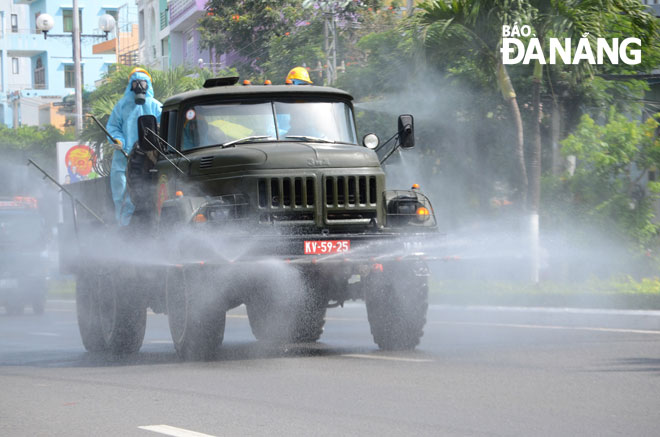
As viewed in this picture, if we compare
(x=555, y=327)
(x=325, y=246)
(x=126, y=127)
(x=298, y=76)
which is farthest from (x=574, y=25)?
(x=325, y=246)

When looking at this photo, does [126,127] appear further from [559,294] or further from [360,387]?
[559,294]

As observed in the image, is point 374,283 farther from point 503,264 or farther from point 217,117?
point 503,264

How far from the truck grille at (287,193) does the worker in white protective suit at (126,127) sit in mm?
2408

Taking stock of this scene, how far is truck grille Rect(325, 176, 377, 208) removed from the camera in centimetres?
1167

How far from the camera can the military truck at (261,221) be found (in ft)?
37.2

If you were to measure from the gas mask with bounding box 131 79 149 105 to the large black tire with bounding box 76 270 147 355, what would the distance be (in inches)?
76.1

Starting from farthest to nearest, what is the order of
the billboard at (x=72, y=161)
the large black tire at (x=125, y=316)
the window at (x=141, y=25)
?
the window at (x=141, y=25)
the billboard at (x=72, y=161)
the large black tire at (x=125, y=316)

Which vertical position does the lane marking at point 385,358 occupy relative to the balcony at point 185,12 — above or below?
below

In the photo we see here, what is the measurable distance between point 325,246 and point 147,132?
2289 millimetres

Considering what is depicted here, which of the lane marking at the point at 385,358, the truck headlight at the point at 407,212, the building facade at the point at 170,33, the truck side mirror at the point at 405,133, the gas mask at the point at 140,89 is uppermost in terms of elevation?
the building facade at the point at 170,33

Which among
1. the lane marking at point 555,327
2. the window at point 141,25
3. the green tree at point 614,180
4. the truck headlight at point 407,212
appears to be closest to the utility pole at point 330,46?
the green tree at point 614,180

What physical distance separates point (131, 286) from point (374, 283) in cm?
279

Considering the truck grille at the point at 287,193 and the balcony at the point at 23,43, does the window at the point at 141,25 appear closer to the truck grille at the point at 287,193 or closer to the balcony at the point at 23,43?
the balcony at the point at 23,43

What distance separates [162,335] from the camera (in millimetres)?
16734
